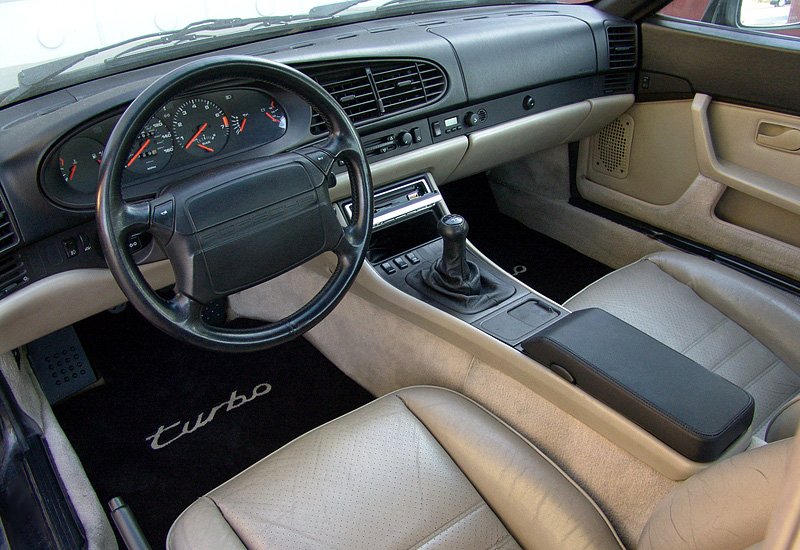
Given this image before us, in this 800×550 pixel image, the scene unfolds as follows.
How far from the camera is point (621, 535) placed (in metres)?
1.16

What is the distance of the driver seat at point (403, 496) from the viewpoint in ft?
3.67

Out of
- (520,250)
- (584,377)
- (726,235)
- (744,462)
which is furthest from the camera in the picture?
(520,250)

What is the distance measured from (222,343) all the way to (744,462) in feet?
2.63

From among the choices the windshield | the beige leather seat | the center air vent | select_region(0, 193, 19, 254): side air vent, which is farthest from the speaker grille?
select_region(0, 193, 19, 254): side air vent

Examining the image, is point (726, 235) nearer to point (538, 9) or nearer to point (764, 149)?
point (764, 149)

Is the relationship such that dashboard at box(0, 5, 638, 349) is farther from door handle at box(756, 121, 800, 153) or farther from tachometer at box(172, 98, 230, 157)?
door handle at box(756, 121, 800, 153)

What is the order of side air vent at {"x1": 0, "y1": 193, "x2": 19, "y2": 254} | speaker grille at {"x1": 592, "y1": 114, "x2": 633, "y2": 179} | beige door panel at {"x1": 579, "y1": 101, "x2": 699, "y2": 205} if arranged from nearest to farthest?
side air vent at {"x1": 0, "y1": 193, "x2": 19, "y2": 254}, beige door panel at {"x1": 579, "y1": 101, "x2": 699, "y2": 205}, speaker grille at {"x1": 592, "y1": 114, "x2": 633, "y2": 179}

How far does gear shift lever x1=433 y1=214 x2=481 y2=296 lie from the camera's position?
5.13ft

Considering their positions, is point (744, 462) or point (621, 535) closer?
point (744, 462)

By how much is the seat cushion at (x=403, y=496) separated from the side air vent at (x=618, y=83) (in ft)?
4.44

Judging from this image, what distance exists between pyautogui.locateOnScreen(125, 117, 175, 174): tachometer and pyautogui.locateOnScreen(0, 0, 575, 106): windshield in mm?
288

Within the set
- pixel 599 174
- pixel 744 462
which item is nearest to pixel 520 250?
pixel 599 174

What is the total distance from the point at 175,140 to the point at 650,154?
159 centimetres

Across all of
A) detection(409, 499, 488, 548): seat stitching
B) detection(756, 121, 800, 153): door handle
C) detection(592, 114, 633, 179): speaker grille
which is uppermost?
detection(756, 121, 800, 153): door handle
